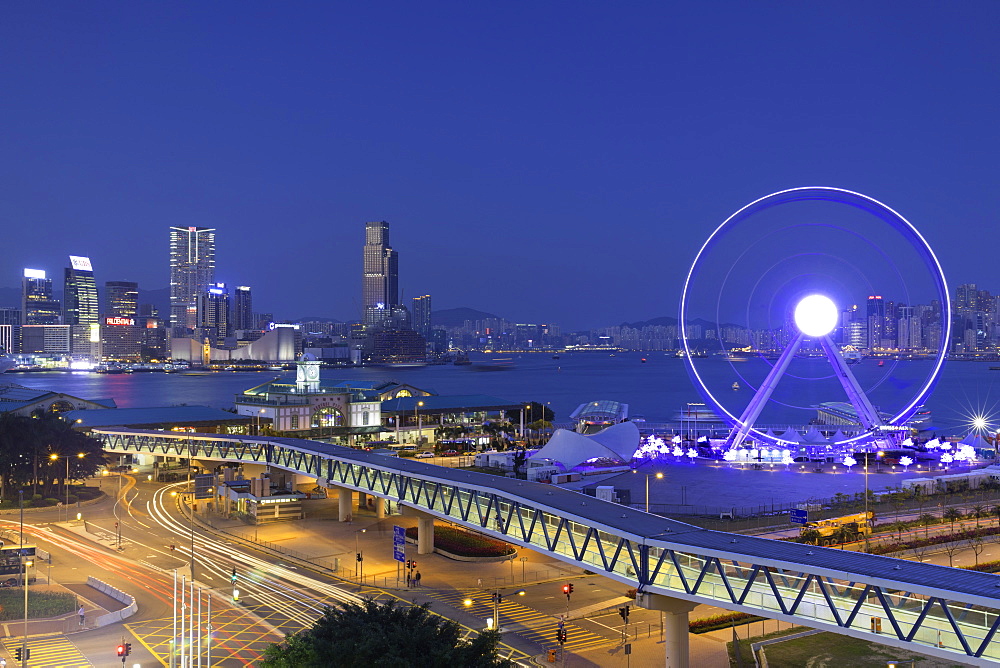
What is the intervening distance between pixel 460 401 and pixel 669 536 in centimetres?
6859

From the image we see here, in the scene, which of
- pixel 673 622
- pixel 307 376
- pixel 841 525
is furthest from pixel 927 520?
pixel 307 376

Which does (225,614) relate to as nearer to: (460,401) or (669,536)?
(669,536)

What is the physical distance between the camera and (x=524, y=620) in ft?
85.3

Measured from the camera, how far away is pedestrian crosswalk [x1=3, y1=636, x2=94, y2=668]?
22219mm

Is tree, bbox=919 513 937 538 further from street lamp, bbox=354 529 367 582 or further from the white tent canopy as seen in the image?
street lamp, bbox=354 529 367 582

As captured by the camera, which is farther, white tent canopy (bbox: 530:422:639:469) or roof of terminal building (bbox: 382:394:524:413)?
roof of terminal building (bbox: 382:394:524:413)

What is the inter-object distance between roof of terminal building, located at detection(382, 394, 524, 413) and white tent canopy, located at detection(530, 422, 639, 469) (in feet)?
85.4

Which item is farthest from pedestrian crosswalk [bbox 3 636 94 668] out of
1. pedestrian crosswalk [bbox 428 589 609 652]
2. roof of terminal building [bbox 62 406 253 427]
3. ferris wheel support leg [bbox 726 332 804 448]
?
ferris wheel support leg [bbox 726 332 804 448]

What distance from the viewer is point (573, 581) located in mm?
30672

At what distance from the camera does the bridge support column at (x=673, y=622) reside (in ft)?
66.3

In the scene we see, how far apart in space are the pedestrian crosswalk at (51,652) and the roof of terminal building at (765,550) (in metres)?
12.7

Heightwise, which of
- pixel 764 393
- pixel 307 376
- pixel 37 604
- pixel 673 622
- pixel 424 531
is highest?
pixel 307 376

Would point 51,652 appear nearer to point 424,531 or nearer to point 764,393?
point 424,531

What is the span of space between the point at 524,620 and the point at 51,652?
44.5 feet
